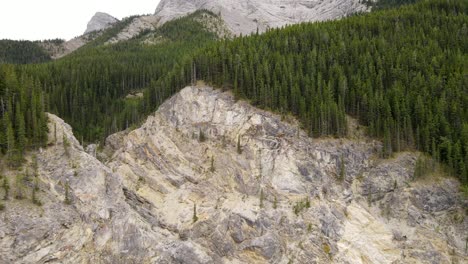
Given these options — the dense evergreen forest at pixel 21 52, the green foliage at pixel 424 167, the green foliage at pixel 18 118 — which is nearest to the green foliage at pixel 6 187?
the green foliage at pixel 18 118

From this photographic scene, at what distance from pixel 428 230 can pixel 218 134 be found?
29220 mm

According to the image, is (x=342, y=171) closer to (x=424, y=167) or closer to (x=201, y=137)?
(x=424, y=167)

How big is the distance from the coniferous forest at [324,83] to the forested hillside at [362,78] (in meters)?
0.17

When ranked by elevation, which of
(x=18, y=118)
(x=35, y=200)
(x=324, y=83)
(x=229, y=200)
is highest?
(x=324, y=83)

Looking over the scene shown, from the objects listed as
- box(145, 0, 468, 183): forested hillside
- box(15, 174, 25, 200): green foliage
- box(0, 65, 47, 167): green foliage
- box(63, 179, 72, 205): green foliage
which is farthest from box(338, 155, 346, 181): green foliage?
box(15, 174, 25, 200): green foliage

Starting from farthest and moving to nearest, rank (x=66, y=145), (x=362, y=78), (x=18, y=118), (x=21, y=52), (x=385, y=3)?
(x=21, y=52)
(x=385, y=3)
(x=362, y=78)
(x=18, y=118)
(x=66, y=145)

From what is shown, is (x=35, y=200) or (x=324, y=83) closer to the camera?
(x=35, y=200)

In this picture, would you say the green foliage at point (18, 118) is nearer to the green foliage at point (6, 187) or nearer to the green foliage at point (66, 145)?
the green foliage at point (66, 145)

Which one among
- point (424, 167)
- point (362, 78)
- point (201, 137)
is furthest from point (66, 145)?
point (362, 78)

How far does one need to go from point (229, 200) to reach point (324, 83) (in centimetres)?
2507

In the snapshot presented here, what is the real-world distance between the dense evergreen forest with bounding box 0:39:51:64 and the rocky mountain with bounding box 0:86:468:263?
127m

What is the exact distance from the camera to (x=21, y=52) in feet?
600

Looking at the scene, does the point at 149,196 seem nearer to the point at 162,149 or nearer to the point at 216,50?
the point at 162,149

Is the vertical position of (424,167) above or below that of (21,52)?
below
